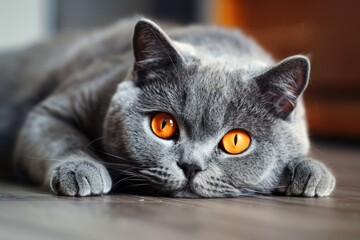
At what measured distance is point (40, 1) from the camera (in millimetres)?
4672

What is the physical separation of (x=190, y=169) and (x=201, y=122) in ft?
0.37

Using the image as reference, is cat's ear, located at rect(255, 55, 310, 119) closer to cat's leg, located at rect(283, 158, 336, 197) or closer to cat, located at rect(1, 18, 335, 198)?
cat, located at rect(1, 18, 335, 198)

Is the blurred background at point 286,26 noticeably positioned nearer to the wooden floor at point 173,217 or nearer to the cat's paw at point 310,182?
the cat's paw at point 310,182

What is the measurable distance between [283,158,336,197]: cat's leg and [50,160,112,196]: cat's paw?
1.45ft

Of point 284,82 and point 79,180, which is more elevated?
point 284,82

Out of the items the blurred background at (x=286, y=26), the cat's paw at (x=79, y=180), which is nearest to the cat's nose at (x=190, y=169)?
the cat's paw at (x=79, y=180)

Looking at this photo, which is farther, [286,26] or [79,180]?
[286,26]

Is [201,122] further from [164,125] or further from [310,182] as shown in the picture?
[310,182]

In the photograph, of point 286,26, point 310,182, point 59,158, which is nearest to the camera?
point 310,182

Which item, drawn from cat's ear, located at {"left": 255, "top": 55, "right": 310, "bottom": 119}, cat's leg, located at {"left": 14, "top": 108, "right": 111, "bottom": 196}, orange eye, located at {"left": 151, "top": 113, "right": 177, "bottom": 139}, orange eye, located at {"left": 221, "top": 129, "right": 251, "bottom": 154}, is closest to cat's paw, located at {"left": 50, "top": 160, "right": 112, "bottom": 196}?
cat's leg, located at {"left": 14, "top": 108, "right": 111, "bottom": 196}

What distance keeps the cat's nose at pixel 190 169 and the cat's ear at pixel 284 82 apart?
0.26 metres

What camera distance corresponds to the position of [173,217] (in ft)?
3.76

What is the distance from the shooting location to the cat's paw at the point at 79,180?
1.41 meters

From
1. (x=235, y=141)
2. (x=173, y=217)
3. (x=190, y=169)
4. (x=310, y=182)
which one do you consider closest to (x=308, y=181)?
(x=310, y=182)
